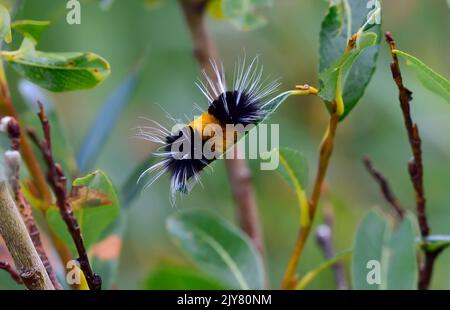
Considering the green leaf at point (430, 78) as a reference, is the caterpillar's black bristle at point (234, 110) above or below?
below

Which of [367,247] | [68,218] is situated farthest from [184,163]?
[367,247]

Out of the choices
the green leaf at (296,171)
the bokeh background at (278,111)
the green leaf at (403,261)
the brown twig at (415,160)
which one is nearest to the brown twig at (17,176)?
the green leaf at (296,171)

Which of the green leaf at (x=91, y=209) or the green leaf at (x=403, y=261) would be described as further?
the green leaf at (x=403, y=261)

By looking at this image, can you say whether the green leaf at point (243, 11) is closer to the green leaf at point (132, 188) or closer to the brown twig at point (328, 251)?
the green leaf at point (132, 188)

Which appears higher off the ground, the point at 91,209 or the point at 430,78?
the point at 430,78

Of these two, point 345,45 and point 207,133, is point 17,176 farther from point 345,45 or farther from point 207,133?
point 345,45

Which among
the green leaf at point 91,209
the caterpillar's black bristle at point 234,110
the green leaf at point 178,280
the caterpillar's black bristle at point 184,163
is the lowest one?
the green leaf at point 178,280
